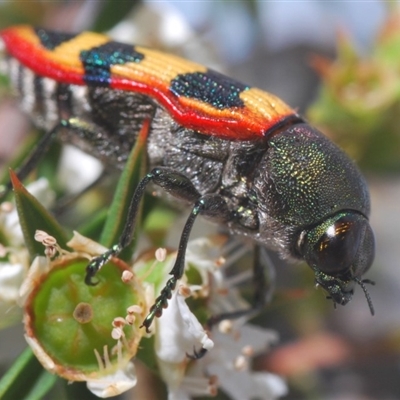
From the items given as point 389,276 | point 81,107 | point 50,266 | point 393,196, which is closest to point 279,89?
point 393,196

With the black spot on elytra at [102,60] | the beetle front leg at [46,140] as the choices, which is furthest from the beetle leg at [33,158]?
the black spot on elytra at [102,60]

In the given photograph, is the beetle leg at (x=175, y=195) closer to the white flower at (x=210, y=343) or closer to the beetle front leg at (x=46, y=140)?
the white flower at (x=210, y=343)

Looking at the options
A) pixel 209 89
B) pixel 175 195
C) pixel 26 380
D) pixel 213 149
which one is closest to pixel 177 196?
pixel 175 195

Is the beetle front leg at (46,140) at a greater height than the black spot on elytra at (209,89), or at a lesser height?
lesser

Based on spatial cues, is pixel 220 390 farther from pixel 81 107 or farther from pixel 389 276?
pixel 389 276

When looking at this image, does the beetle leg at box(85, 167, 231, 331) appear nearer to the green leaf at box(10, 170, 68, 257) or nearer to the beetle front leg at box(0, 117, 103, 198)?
the green leaf at box(10, 170, 68, 257)

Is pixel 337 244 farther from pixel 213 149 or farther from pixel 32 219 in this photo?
pixel 32 219
